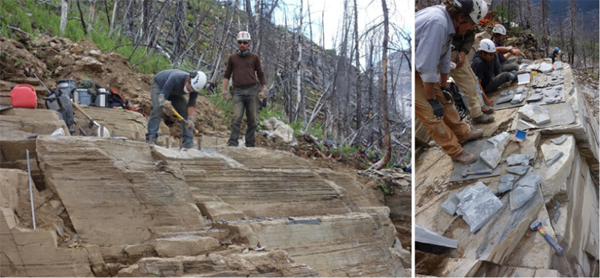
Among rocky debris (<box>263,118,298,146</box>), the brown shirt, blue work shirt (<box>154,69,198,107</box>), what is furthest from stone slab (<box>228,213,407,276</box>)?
rocky debris (<box>263,118,298,146</box>)

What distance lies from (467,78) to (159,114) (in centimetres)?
267

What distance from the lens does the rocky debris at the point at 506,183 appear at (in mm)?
2445

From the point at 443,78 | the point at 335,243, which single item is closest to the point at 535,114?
the point at 443,78

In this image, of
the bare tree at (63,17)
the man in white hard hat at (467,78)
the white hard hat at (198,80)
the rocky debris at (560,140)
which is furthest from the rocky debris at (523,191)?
the bare tree at (63,17)

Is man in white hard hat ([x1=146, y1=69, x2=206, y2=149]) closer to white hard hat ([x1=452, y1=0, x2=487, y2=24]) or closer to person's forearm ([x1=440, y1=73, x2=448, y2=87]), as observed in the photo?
person's forearm ([x1=440, y1=73, x2=448, y2=87])

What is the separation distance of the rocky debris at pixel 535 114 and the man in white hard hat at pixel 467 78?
200 mm

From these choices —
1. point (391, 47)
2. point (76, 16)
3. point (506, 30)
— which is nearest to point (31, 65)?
point (76, 16)

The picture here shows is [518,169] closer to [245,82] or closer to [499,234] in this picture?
[499,234]

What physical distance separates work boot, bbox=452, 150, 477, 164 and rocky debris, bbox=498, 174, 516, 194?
0.85 feet

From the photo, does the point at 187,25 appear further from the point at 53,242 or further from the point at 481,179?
the point at 481,179

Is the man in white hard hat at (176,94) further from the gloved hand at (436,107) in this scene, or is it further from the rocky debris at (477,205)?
the rocky debris at (477,205)

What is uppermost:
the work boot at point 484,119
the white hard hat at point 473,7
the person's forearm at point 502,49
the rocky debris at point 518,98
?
the white hard hat at point 473,7

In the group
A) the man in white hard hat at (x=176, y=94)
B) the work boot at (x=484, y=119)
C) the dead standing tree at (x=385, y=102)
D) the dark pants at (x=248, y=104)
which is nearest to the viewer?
the work boot at (x=484, y=119)

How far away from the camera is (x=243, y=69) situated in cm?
488
